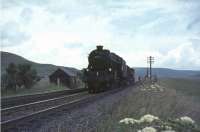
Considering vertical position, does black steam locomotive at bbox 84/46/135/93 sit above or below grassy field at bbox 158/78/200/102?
above

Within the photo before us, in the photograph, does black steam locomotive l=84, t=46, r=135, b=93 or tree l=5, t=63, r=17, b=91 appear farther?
tree l=5, t=63, r=17, b=91

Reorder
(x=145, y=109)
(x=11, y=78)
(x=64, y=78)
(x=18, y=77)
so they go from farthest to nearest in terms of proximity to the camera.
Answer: (x=64, y=78)
(x=18, y=77)
(x=11, y=78)
(x=145, y=109)

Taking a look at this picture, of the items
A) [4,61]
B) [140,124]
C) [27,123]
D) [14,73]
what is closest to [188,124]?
[140,124]

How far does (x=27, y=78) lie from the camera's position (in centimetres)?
4625

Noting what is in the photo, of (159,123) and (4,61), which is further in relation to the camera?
(4,61)

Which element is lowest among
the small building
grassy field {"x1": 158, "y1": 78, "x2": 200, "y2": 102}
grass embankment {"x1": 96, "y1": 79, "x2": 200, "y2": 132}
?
grassy field {"x1": 158, "y1": 78, "x2": 200, "y2": 102}

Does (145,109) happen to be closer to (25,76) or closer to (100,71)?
(100,71)

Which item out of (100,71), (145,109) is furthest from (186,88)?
(145,109)

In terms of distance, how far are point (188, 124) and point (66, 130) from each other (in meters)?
6.69

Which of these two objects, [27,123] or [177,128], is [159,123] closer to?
[177,128]

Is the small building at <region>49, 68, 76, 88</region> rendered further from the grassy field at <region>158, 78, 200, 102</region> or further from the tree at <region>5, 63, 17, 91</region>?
the grassy field at <region>158, 78, 200, 102</region>

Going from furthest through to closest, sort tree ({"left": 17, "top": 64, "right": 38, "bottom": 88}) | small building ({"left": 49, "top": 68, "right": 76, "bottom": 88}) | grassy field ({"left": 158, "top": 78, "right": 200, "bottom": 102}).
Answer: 1. small building ({"left": 49, "top": 68, "right": 76, "bottom": 88})
2. grassy field ({"left": 158, "top": 78, "right": 200, "bottom": 102})
3. tree ({"left": 17, "top": 64, "right": 38, "bottom": 88})

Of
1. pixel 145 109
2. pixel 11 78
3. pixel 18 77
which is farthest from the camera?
pixel 18 77

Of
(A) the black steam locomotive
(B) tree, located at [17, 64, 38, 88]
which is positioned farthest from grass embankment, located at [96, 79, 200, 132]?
(B) tree, located at [17, 64, 38, 88]
